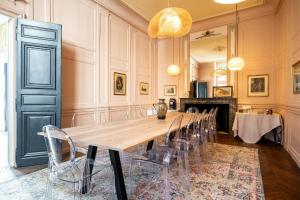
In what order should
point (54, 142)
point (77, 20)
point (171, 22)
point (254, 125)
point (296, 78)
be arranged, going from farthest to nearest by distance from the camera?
point (254, 125)
point (77, 20)
point (296, 78)
point (171, 22)
point (54, 142)

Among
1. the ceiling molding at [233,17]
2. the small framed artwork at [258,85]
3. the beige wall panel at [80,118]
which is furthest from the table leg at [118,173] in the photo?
the ceiling molding at [233,17]

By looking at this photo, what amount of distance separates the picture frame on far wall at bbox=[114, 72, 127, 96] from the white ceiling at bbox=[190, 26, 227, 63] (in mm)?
2577

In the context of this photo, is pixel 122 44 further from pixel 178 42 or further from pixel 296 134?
pixel 296 134

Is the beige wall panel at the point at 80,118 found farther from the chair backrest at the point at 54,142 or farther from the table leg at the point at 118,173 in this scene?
the table leg at the point at 118,173

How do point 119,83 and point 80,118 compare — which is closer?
point 80,118

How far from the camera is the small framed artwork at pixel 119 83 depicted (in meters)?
4.94

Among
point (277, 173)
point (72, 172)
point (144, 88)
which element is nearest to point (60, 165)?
point (72, 172)

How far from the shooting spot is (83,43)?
4.00 meters

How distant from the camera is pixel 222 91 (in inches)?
220

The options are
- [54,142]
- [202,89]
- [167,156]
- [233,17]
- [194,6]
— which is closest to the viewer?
[54,142]

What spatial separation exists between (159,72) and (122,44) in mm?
2118

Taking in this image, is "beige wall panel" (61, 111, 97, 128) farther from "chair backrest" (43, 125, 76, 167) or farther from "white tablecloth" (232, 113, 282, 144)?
"white tablecloth" (232, 113, 282, 144)

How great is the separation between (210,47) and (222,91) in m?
1.48

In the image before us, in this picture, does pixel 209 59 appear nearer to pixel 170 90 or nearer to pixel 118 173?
pixel 170 90
